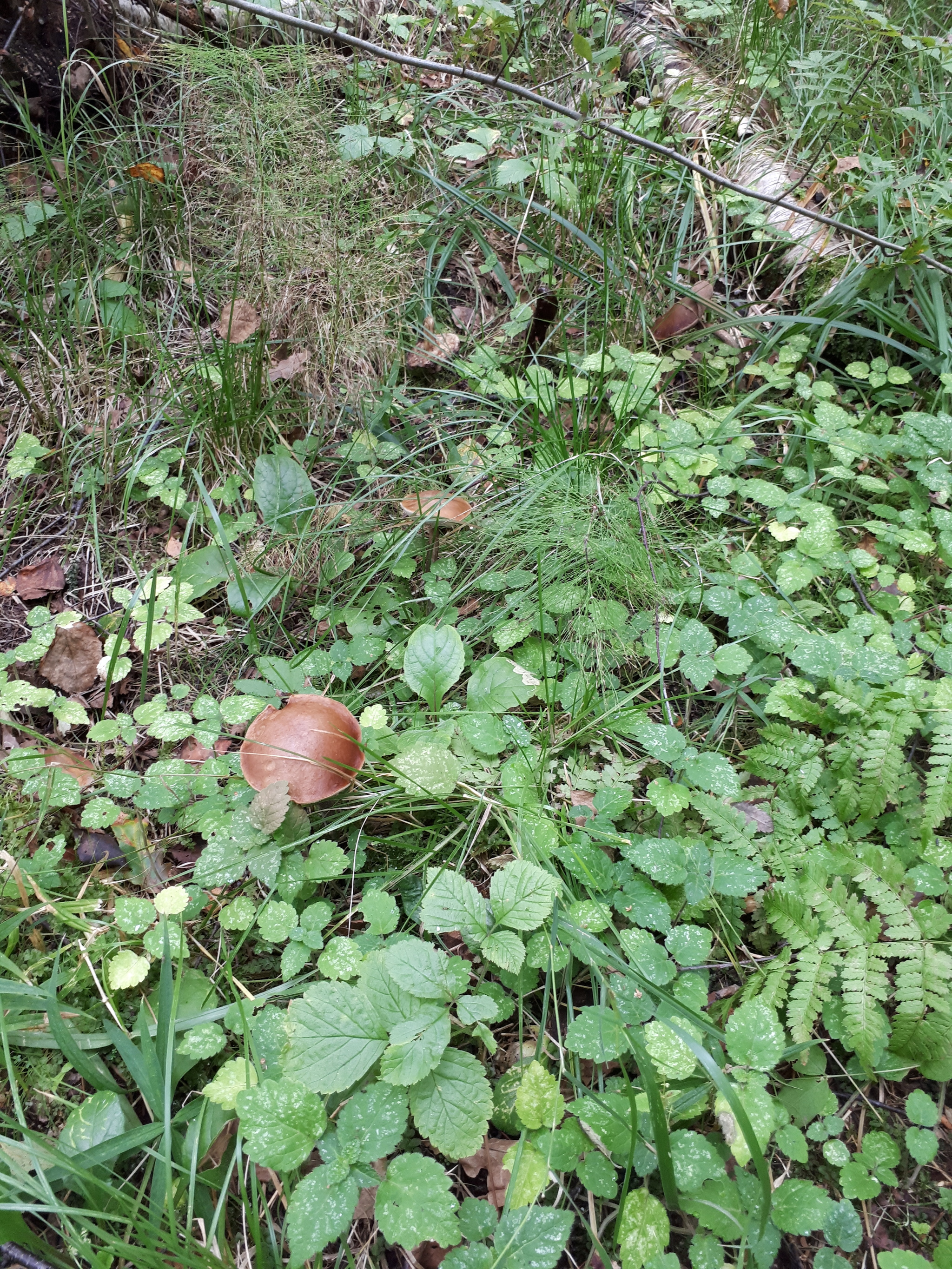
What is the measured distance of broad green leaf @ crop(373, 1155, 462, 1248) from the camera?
1141 mm

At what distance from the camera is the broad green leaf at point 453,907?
4.51ft

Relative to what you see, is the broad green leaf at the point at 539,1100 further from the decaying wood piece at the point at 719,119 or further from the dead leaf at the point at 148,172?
the dead leaf at the point at 148,172

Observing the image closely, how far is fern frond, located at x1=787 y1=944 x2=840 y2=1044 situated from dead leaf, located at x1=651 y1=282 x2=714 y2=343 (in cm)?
209

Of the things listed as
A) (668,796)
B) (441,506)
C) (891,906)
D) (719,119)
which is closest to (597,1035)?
(668,796)

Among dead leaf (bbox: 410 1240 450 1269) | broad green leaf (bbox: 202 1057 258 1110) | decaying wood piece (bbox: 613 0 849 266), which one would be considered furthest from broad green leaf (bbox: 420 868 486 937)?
decaying wood piece (bbox: 613 0 849 266)

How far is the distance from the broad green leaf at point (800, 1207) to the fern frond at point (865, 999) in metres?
0.24

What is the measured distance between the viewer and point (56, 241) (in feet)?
8.93

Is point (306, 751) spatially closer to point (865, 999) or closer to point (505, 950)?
point (505, 950)

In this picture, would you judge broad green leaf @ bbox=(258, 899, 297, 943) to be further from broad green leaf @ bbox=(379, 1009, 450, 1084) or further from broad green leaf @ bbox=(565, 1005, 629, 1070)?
broad green leaf @ bbox=(565, 1005, 629, 1070)

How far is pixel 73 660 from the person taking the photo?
2090 millimetres

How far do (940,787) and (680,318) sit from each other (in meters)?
1.84

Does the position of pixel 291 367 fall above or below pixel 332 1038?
above

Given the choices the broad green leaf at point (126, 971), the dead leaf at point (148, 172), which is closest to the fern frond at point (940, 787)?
the broad green leaf at point (126, 971)

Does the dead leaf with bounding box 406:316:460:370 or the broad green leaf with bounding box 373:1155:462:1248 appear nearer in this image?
the broad green leaf with bounding box 373:1155:462:1248
